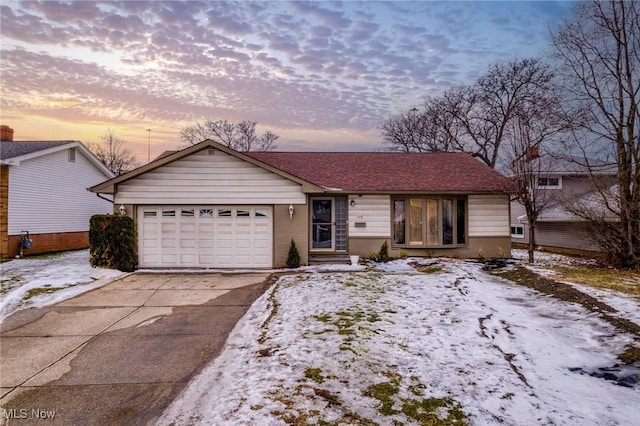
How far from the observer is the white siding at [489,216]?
13766mm

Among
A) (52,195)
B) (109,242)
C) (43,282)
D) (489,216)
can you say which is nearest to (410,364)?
(43,282)

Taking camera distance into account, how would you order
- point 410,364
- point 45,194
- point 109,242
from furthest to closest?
1. point 45,194
2. point 109,242
3. point 410,364

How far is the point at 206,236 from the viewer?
1184cm

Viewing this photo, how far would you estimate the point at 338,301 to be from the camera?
24.4 feet

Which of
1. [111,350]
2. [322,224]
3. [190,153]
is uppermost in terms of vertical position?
[190,153]

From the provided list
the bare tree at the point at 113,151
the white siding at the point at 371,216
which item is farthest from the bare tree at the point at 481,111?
the bare tree at the point at 113,151

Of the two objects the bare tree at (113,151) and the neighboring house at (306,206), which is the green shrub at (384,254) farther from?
the bare tree at (113,151)

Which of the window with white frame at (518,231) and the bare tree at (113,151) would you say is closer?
the window with white frame at (518,231)

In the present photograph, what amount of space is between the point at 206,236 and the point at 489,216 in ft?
35.3

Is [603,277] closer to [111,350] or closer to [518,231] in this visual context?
[111,350]

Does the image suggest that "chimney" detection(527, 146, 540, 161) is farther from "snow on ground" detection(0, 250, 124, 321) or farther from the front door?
"snow on ground" detection(0, 250, 124, 321)

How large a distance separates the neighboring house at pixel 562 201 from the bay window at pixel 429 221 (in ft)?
10.2

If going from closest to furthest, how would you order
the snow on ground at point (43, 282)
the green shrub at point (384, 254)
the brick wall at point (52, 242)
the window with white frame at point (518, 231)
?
the snow on ground at point (43, 282)
the green shrub at point (384, 254)
the brick wall at point (52, 242)
the window with white frame at point (518, 231)

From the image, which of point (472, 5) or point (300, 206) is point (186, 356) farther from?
point (472, 5)
